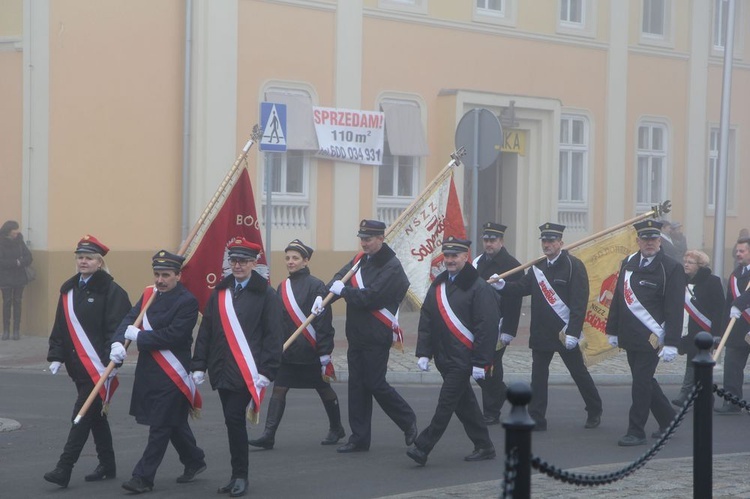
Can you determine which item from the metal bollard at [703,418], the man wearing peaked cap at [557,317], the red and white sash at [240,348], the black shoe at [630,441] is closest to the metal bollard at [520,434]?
the metal bollard at [703,418]

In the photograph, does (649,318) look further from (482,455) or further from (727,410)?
(727,410)

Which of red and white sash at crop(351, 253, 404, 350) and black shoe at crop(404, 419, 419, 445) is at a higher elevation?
red and white sash at crop(351, 253, 404, 350)

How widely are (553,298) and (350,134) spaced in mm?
10729

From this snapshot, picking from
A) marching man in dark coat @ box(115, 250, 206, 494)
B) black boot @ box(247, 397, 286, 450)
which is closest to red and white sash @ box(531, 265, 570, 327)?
black boot @ box(247, 397, 286, 450)

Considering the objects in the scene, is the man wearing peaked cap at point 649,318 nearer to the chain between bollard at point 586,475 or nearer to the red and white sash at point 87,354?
the chain between bollard at point 586,475

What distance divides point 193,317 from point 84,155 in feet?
35.4

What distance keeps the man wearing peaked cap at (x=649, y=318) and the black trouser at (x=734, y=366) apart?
194 cm

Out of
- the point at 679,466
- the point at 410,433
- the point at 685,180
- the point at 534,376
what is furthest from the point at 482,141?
the point at 685,180

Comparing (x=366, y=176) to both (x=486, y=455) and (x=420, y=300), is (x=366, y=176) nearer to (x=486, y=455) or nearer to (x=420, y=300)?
(x=420, y=300)

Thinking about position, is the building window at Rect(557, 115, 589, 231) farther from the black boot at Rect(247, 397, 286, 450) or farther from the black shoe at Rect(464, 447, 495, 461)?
the black shoe at Rect(464, 447, 495, 461)

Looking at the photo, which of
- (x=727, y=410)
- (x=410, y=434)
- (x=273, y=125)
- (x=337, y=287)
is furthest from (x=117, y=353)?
(x=273, y=125)

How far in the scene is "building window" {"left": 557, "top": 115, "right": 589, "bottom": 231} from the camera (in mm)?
25922

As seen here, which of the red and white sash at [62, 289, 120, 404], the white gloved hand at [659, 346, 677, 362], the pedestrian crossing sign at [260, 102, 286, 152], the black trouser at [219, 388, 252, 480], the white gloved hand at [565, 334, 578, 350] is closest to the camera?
the black trouser at [219, 388, 252, 480]

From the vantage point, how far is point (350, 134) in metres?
22.2
